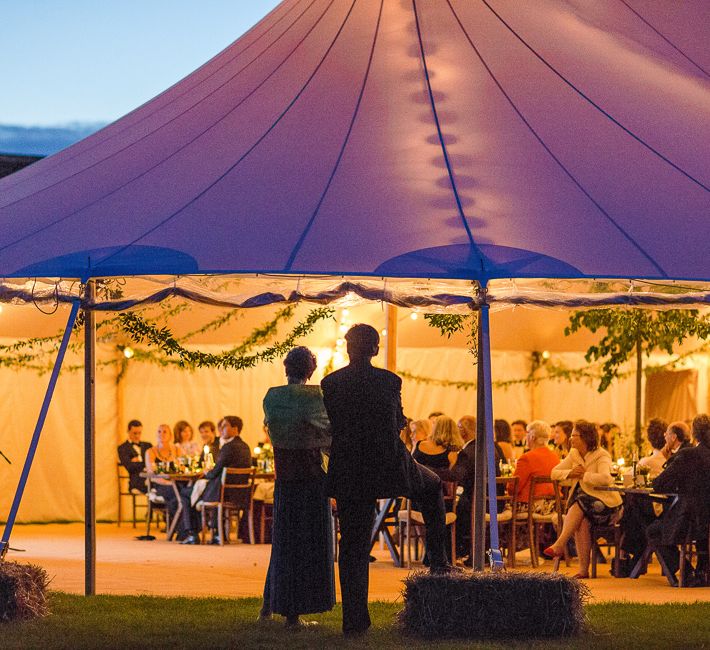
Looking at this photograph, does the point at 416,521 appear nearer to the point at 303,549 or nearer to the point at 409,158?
the point at 409,158

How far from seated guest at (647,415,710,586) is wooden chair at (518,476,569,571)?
3.54ft

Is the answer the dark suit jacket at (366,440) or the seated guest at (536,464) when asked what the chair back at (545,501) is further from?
the dark suit jacket at (366,440)

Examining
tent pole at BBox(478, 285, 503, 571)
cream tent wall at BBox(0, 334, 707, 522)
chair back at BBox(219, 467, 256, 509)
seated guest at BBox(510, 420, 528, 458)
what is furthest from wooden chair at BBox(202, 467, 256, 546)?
tent pole at BBox(478, 285, 503, 571)

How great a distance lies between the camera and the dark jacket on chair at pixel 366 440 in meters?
7.31

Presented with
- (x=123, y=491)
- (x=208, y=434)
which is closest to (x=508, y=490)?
(x=208, y=434)

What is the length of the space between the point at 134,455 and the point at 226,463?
2.58 metres

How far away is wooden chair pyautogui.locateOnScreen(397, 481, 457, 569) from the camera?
11758 millimetres

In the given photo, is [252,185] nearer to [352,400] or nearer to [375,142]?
[375,142]

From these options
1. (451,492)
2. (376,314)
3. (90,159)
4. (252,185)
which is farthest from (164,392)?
(252,185)

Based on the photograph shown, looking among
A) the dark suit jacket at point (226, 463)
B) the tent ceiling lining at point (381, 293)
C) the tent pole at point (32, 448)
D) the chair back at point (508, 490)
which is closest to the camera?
the tent pole at point (32, 448)

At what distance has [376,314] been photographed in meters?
17.0

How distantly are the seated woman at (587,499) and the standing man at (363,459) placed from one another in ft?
13.4

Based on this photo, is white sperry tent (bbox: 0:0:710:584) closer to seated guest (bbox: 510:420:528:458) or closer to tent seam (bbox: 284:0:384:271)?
tent seam (bbox: 284:0:384:271)

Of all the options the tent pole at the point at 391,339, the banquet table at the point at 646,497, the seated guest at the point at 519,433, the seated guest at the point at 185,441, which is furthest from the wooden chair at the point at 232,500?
the banquet table at the point at 646,497
